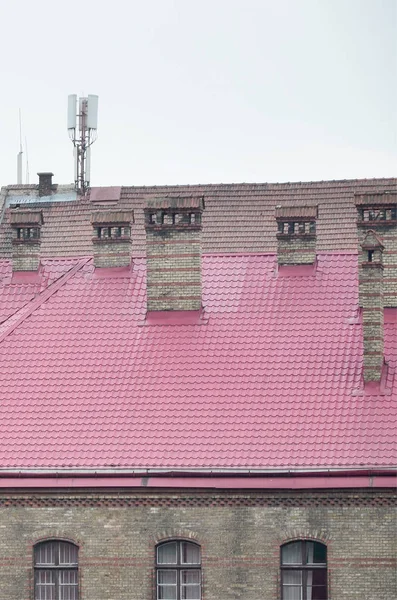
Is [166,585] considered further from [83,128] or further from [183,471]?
[83,128]

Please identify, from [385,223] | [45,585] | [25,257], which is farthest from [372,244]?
[45,585]

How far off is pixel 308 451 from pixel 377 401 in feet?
6.21

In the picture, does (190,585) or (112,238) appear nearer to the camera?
(190,585)

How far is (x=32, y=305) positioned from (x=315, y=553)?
8501 mm

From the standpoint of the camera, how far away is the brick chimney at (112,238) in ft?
115

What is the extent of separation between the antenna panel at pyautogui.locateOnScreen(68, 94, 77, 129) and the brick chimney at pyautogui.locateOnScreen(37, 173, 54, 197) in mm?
4785

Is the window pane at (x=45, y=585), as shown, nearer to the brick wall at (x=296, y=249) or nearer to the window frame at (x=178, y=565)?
the window frame at (x=178, y=565)

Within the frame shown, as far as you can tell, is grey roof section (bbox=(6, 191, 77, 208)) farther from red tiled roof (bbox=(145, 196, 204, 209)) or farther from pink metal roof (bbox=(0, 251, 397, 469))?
red tiled roof (bbox=(145, 196, 204, 209))

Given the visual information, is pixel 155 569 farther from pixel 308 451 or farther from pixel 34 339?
pixel 34 339

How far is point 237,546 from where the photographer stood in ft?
95.4

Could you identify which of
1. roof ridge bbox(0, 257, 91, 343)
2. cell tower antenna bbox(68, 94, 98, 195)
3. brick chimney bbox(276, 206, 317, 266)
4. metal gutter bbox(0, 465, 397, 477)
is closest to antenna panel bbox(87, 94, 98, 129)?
cell tower antenna bbox(68, 94, 98, 195)

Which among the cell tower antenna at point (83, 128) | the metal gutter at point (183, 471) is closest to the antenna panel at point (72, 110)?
the cell tower antenna at point (83, 128)

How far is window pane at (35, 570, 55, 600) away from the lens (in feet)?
97.0

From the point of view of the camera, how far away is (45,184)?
54562 mm
